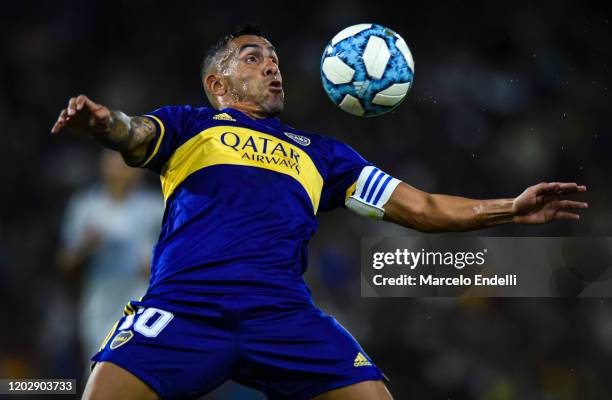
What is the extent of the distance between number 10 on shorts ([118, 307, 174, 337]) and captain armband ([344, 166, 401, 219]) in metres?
1.17

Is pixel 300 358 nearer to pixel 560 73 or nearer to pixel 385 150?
pixel 385 150

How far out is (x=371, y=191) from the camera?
4020 mm

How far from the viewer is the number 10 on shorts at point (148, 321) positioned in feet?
10.6

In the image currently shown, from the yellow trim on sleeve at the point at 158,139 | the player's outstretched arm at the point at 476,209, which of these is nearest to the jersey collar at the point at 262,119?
the yellow trim on sleeve at the point at 158,139

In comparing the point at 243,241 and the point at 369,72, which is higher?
the point at 369,72

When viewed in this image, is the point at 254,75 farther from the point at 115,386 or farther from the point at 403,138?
the point at 403,138

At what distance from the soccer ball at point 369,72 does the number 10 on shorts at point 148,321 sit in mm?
1509

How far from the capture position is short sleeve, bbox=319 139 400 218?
4020mm

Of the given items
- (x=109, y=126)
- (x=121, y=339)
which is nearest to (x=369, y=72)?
(x=109, y=126)

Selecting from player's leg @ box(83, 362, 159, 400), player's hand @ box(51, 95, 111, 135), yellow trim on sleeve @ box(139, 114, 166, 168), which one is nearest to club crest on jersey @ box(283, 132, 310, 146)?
yellow trim on sleeve @ box(139, 114, 166, 168)

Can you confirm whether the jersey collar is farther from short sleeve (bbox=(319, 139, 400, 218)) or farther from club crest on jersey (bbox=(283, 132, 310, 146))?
short sleeve (bbox=(319, 139, 400, 218))

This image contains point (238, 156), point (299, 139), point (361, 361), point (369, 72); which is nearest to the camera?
point (361, 361)

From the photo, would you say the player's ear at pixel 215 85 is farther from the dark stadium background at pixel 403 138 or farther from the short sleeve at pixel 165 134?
the dark stadium background at pixel 403 138

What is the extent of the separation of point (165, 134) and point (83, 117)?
51 centimetres
